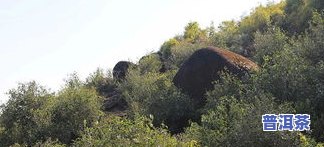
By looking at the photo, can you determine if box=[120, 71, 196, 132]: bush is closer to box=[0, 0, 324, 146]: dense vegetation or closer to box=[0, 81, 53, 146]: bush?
box=[0, 0, 324, 146]: dense vegetation

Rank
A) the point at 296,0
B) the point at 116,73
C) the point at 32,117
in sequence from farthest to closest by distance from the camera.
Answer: the point at 116,73 < the point at 296,0 < the point at 32,117

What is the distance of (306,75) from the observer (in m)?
22.2

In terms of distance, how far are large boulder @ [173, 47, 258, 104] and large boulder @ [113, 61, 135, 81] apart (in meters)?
14.9

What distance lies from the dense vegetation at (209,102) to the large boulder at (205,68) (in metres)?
0.84

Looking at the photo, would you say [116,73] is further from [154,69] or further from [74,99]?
[74,99]

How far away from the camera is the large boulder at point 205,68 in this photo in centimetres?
2847

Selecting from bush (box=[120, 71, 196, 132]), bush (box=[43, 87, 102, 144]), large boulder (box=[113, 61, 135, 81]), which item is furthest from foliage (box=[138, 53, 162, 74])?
bush (box=[43, 87, 102, 144])

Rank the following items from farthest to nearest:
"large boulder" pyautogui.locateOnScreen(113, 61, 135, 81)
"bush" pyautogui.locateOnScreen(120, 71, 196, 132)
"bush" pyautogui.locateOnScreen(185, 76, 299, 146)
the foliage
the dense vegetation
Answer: "large boulder" pyautogui.locateOnScreen(113, 61, 135, 81) → the foliage → "bush" pyautogui.locateOnScreen(120, 71, 196, 132) → the dense vegetation → "bush" pyautogui.locateOnScreen(185, 76, 299, 146)

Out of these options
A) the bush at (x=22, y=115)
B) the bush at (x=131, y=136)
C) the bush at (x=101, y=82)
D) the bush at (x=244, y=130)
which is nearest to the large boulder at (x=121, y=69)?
the bush at (x=101, y=82)

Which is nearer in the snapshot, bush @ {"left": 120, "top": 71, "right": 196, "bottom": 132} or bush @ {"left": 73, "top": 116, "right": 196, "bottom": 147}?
bush @ {"left": 73, "top": 116, "right": 196, "bottom": 147}

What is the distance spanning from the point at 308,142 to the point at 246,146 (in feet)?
6.61

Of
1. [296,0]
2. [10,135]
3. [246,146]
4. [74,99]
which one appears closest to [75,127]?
[74,99]

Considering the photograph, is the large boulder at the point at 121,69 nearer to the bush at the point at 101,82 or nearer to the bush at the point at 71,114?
the bush at the point at 101,82

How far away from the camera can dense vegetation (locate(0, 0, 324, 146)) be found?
620 inches
